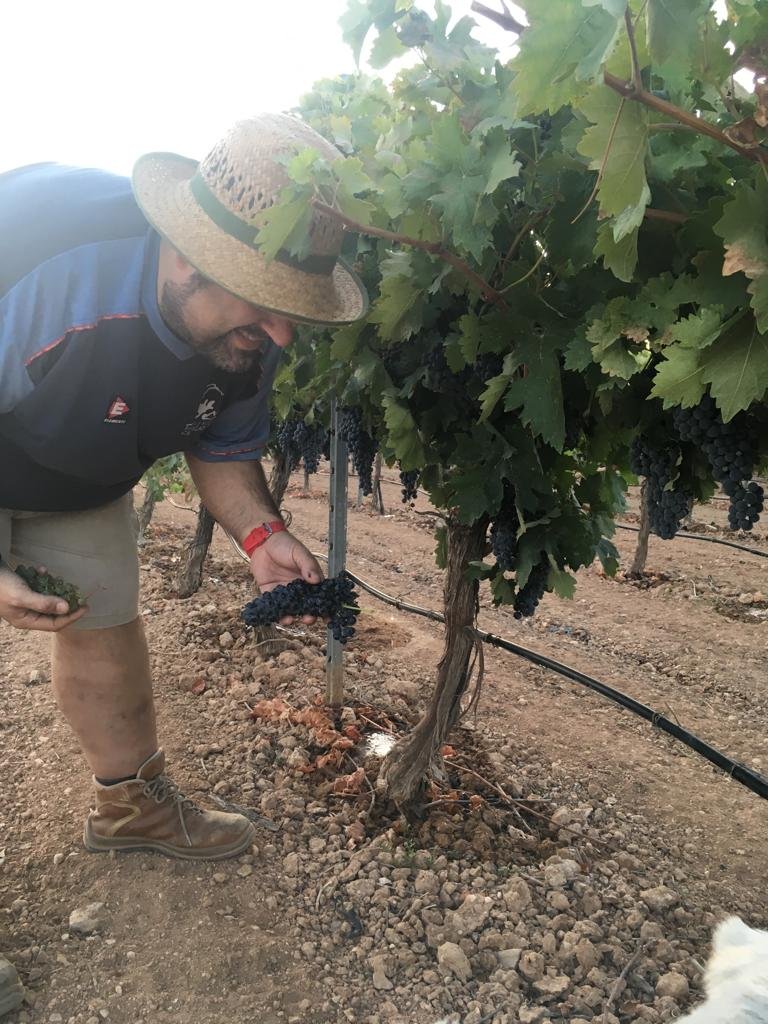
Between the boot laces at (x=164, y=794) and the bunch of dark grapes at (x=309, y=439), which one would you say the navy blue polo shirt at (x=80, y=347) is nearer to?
the boot laces at (x=164, y=794)

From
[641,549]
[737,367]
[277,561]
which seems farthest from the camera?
[641,549]

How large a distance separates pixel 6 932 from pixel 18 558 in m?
1.13

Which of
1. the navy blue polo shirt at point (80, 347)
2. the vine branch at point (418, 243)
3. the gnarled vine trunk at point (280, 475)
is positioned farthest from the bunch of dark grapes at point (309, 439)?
the vine branch at point (418, 243)

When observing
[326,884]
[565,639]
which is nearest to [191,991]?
[326,884]

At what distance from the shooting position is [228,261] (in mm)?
1919

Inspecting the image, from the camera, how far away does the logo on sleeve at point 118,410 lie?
2154 mm

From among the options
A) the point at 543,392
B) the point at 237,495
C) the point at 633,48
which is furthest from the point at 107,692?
the point at 633,48

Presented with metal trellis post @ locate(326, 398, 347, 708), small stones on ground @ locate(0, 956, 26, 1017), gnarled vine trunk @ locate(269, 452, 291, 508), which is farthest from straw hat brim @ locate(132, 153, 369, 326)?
gnarled vine trunk @ locate(269, 452, 291, 508)

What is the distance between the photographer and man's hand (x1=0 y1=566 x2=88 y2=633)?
210 cm

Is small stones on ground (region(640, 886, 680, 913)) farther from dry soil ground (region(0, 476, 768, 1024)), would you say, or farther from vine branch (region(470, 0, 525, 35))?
vine branch (region(470, 0, 525, 35))

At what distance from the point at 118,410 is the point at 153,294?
326 mm

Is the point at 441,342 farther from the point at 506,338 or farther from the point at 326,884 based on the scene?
the point at 326,884

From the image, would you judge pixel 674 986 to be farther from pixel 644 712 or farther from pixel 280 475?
pixel 280 475

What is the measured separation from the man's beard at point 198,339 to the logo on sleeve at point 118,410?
0.77ft
